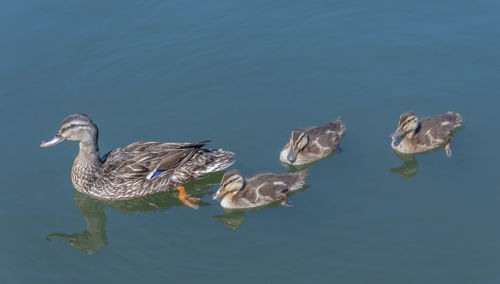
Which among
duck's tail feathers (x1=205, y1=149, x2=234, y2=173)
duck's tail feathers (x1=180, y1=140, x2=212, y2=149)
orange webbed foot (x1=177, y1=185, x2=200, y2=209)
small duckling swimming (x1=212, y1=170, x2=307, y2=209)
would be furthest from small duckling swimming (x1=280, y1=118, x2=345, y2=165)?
orange webbed foot (x1=177, y1=185, x2=200, y2=209)

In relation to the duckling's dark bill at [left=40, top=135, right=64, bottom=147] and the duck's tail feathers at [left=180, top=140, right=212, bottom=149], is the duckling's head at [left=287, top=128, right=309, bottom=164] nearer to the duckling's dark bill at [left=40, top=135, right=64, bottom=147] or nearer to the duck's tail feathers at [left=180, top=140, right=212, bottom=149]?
the duck's tail feathers at [left=180, top=140, right=212, bottom=149]

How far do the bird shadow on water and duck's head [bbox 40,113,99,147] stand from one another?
0.77 meters

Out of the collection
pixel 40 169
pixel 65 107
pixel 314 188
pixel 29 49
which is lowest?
pixel 314 188

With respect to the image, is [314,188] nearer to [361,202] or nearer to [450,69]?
[361,202]

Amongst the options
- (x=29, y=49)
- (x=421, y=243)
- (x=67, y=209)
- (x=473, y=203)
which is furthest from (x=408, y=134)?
(x=29, y=49)

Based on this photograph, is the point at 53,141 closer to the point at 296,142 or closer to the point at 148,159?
the point at 148,159

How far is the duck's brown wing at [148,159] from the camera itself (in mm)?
8414

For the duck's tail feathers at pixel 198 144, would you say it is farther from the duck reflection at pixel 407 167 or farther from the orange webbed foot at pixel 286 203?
the duck reflection at pixel 407 167

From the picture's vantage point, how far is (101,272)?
720 cm

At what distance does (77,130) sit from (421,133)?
4.40 m

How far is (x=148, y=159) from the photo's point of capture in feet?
27.8

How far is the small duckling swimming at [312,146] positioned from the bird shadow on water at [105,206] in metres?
0.95

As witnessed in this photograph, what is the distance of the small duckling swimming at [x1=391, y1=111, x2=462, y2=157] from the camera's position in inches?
343

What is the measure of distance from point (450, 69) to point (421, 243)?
3856mm
